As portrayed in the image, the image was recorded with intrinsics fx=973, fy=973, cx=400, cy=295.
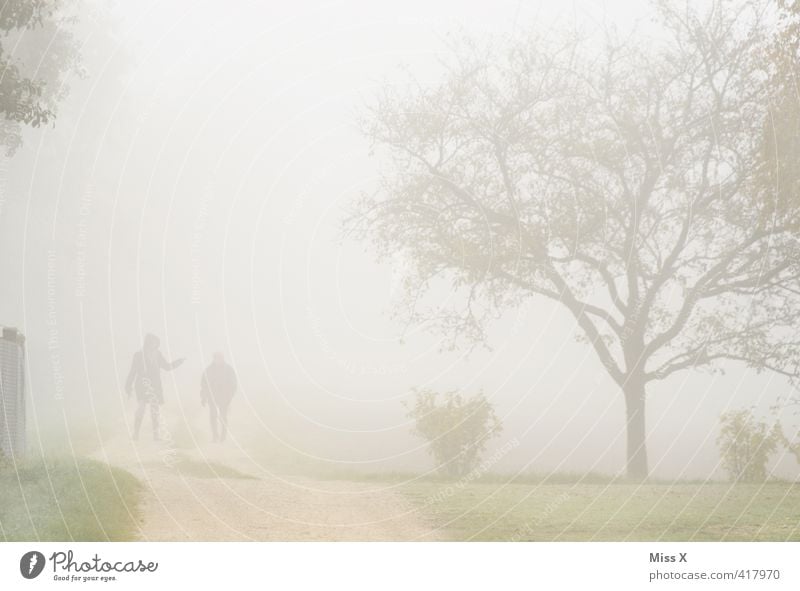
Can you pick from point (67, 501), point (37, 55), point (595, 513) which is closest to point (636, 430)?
point (595, 513)

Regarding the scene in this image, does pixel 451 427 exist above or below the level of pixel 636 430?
below

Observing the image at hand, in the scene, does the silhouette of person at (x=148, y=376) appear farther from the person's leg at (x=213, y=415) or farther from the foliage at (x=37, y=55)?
the foliage at (x=37, y=55)

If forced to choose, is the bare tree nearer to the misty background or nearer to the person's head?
the misty background

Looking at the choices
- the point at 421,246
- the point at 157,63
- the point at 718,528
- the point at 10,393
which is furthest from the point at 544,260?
the point at 10,393

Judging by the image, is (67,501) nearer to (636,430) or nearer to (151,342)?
(151,342)

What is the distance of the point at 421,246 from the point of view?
11.8 m

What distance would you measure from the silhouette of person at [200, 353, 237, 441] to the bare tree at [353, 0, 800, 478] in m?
2.27

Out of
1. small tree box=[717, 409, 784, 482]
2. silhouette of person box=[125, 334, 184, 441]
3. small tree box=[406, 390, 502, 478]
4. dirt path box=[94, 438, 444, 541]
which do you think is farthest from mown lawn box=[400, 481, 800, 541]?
A: silhouette of person box=[125, 334, 184, 441]

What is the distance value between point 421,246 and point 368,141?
1.41 m

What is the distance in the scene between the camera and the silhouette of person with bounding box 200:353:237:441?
35.8 feet

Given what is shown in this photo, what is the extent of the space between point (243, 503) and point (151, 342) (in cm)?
206

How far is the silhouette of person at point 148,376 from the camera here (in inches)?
427

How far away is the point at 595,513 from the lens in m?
10.9
